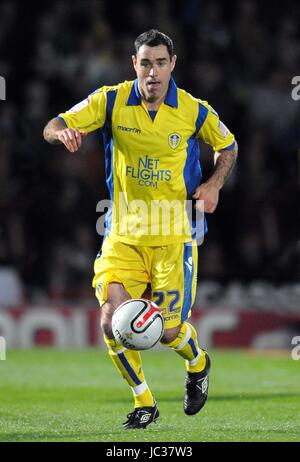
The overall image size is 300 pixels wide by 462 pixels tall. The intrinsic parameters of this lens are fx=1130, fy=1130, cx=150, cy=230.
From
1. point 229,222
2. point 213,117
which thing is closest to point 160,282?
point 213,117

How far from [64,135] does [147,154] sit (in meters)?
0.74

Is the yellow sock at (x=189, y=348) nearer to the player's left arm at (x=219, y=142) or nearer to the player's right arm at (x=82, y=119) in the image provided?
the player's left arm at (x=219, y=142)

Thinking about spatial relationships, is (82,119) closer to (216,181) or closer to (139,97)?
(139,97)

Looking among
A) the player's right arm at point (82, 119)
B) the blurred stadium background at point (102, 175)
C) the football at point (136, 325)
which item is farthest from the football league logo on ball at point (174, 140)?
the blurred stadium background at point (102, 175)

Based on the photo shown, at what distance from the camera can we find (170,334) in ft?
25.4

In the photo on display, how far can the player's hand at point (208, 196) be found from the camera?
7340mm

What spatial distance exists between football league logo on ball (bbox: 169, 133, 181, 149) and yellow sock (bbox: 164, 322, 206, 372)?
127 cm

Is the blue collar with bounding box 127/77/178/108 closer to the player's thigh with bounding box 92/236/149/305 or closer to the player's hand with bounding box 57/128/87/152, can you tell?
the player's hand with bounding box 57/128/87/152

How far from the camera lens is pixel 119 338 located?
288 inches

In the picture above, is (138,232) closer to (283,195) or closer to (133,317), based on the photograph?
(133,317)

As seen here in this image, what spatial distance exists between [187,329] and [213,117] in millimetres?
1495
